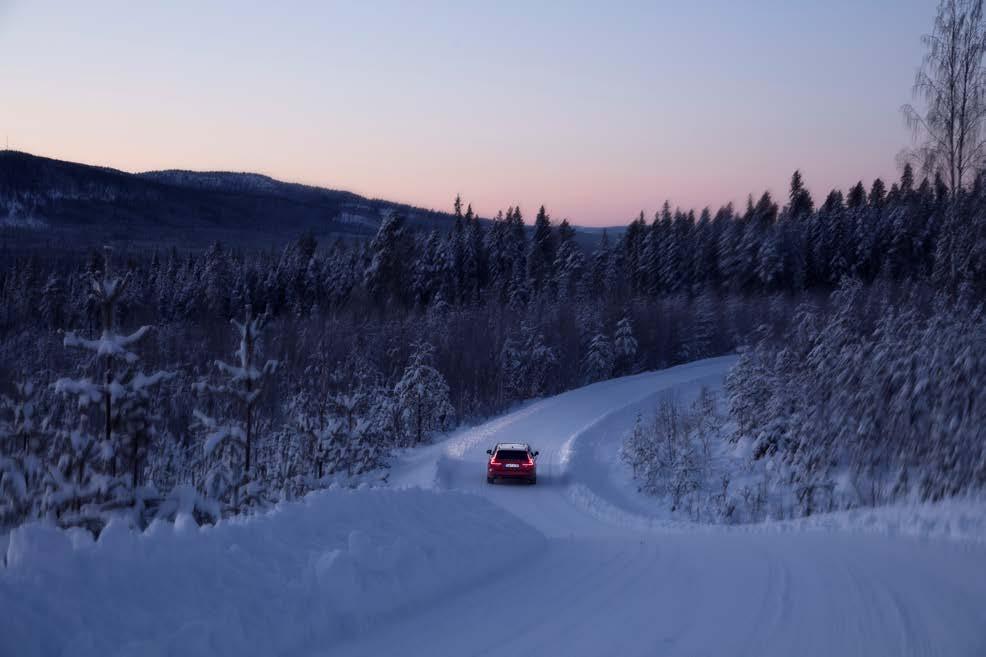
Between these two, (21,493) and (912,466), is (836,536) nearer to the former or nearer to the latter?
(912,466)

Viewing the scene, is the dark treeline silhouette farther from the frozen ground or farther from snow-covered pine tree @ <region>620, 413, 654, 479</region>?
snow-covered pine tree @ <region>620, 413, 654, 479</region>

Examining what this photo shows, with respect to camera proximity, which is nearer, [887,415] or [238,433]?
[238,433]

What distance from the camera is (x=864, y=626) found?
7160 mm

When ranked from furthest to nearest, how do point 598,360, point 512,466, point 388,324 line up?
1. point 388,324
2. point 598,360
3. point 512,466

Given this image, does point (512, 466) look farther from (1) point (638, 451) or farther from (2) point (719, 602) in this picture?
(2) point (719, 602)

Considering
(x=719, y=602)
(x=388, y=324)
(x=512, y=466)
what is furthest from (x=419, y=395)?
(x=719, y=602)

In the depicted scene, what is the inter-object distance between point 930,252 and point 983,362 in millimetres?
69314

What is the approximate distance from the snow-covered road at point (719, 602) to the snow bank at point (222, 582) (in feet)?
1.24

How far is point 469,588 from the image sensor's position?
8.34m

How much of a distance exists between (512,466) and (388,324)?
37.8 metres

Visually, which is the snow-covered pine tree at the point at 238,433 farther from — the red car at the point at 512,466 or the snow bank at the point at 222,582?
the red car at the point at 512,466

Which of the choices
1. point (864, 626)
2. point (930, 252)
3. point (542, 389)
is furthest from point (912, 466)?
point (930, 252)

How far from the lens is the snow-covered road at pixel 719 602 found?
653cm

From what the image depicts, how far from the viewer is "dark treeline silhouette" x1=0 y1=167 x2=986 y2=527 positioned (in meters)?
10.0
